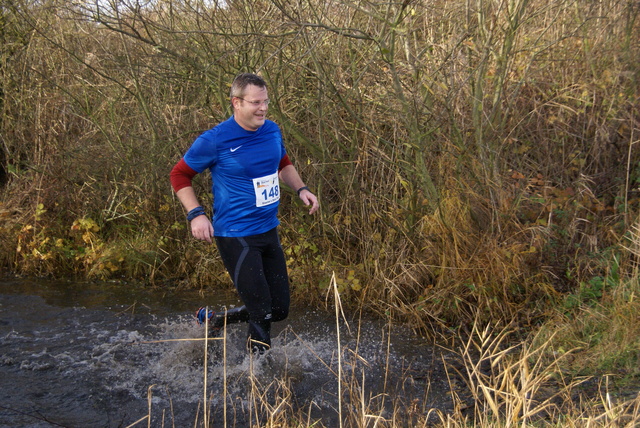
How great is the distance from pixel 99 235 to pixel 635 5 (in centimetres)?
657

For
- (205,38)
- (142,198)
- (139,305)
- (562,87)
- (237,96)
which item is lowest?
(139,305)

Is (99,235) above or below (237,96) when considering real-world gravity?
below

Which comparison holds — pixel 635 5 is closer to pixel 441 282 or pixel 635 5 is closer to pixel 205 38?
pixel 441 282

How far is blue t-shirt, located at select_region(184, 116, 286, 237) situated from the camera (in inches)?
163

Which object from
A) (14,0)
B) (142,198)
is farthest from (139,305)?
(14,0)

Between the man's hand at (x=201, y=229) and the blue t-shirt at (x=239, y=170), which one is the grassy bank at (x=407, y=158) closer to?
the blue t-shirt at (x=239, y=170)

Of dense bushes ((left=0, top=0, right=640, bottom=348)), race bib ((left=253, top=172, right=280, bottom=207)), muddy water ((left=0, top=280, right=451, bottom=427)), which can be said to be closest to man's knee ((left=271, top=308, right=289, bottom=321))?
muddy water ((left=0, top=280, right=451, bottom=427))

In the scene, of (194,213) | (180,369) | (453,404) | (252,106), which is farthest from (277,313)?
(252,106)

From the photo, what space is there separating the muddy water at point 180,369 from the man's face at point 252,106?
137 centimetres

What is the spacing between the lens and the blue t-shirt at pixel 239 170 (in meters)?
4.14

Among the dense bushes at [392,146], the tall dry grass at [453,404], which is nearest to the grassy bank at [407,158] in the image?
the dense bushes at [392,146]

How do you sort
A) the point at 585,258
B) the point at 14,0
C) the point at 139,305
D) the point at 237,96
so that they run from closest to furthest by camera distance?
the point at 237,96, the point at 585,258, the point at 139,305, the point at 14,0

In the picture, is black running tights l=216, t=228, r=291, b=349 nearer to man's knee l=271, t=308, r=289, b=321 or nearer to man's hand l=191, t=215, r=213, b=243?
man's knee l=271, t=308, r=289, b=321

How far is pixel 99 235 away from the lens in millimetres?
8250
